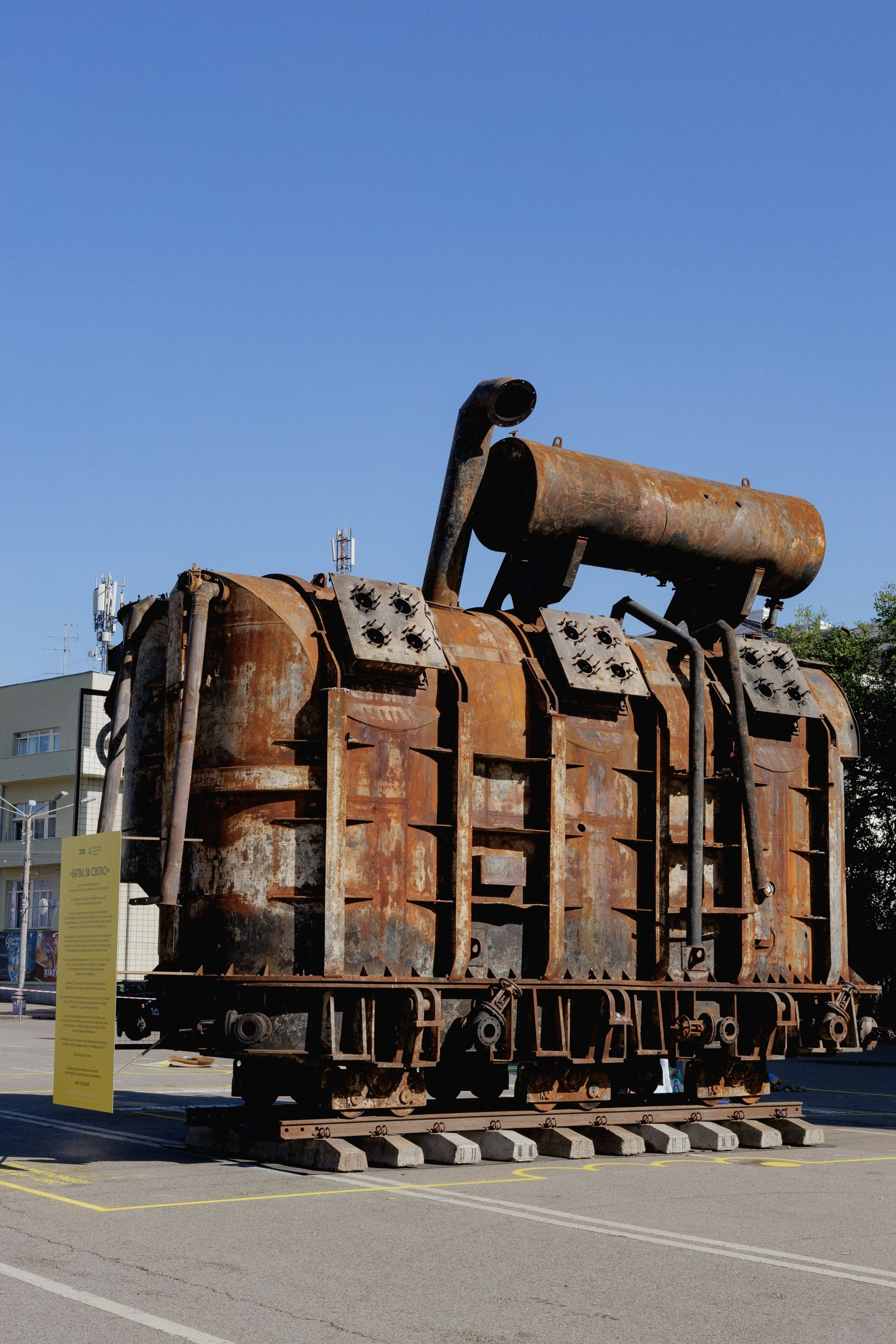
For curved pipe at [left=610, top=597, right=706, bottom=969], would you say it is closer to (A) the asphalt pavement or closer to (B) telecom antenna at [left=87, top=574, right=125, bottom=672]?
(A) the asphalt pavement

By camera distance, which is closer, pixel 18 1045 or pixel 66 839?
pixel 66 839

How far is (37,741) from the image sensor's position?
63906mm

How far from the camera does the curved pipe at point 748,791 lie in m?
14.6

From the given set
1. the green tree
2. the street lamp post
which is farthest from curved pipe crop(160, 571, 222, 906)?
the street lamp post

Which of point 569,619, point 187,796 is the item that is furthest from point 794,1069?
point 187,796

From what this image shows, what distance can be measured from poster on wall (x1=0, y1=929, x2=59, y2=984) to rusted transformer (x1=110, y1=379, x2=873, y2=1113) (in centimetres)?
5282

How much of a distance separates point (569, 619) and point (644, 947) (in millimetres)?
3263

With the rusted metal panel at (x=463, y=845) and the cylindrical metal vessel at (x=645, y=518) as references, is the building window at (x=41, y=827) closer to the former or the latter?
the cylindrical metal vessel at (x=645, y=518)

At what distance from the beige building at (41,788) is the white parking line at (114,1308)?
52473 millimetres

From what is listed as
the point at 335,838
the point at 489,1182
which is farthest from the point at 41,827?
the point at 489,1182

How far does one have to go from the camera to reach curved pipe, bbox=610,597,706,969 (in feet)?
46.6

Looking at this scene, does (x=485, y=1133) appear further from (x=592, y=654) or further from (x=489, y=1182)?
(x=592, y=654)

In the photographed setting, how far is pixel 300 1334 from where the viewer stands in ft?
22.6

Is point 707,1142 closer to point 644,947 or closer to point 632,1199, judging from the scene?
point 644,947
